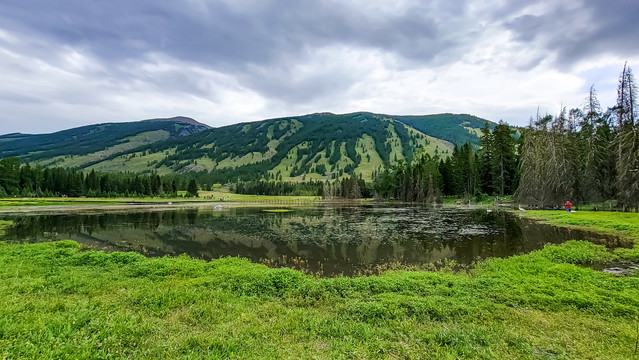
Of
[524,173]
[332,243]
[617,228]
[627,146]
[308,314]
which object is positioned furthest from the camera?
[524,173]

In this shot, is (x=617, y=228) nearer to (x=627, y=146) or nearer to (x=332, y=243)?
(x=627, y=146)

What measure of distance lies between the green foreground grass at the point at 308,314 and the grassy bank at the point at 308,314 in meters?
0.04

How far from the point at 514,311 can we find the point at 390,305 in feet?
13.9

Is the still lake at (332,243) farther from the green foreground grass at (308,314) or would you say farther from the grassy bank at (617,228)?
the green foreground grass at (308,314)

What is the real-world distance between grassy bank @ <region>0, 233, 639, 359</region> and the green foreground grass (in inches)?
1.6

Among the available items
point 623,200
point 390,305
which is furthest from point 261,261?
point 623,200

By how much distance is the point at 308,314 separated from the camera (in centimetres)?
959

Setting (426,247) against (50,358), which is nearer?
(50,358)

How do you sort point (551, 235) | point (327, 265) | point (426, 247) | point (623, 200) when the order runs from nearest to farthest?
point (327, 265)
point (426, 247)
point (551, 235)
point (623, 200)

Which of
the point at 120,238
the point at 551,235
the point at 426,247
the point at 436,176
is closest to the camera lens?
the point at 426,247

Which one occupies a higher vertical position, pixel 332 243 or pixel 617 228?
Result: pixel 617 228

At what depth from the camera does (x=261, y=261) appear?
811 inches

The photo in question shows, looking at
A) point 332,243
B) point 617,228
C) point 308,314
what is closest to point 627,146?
point 617,228

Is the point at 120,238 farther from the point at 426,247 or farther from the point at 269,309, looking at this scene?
the point at 426,247
